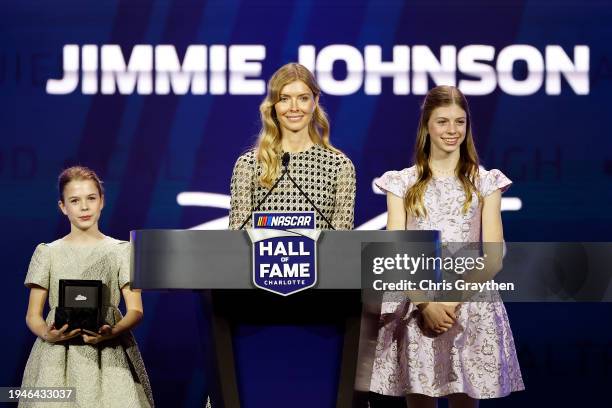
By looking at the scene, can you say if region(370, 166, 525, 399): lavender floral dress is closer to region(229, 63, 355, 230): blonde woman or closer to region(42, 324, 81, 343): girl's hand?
region(229, 63, 355, 230): blonde woman

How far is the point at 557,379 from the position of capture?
17.8 ft

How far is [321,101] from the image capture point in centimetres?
533

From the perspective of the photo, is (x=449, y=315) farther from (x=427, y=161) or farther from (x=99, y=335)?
(x=99, y=335)

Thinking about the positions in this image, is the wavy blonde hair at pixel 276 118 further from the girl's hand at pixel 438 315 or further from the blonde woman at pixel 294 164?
the girl's hand at pixel 438 315

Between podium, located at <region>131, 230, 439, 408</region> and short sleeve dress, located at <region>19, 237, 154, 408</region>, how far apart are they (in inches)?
50.1

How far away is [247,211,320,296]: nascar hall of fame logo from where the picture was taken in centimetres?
255

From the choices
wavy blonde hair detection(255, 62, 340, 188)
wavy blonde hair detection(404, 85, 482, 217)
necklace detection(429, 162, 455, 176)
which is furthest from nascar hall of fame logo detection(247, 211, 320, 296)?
necklace detection(429, 162, 455, 176)

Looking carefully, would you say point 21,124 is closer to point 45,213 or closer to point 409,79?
point 45,213

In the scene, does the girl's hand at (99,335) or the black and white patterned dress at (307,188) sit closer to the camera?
the black and white patterned dress at (307,188)

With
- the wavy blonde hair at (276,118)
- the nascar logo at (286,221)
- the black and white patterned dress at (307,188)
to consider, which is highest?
the wavy blonde hair at (276,118)

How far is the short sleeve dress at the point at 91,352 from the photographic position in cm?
378

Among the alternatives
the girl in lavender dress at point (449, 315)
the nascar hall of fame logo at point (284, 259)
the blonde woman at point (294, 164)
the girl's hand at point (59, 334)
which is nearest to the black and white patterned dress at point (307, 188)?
the blonde woman at point (294, 164)

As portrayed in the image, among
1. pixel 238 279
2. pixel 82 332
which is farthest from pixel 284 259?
pixel 82 332

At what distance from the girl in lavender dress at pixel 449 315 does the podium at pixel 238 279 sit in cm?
87
